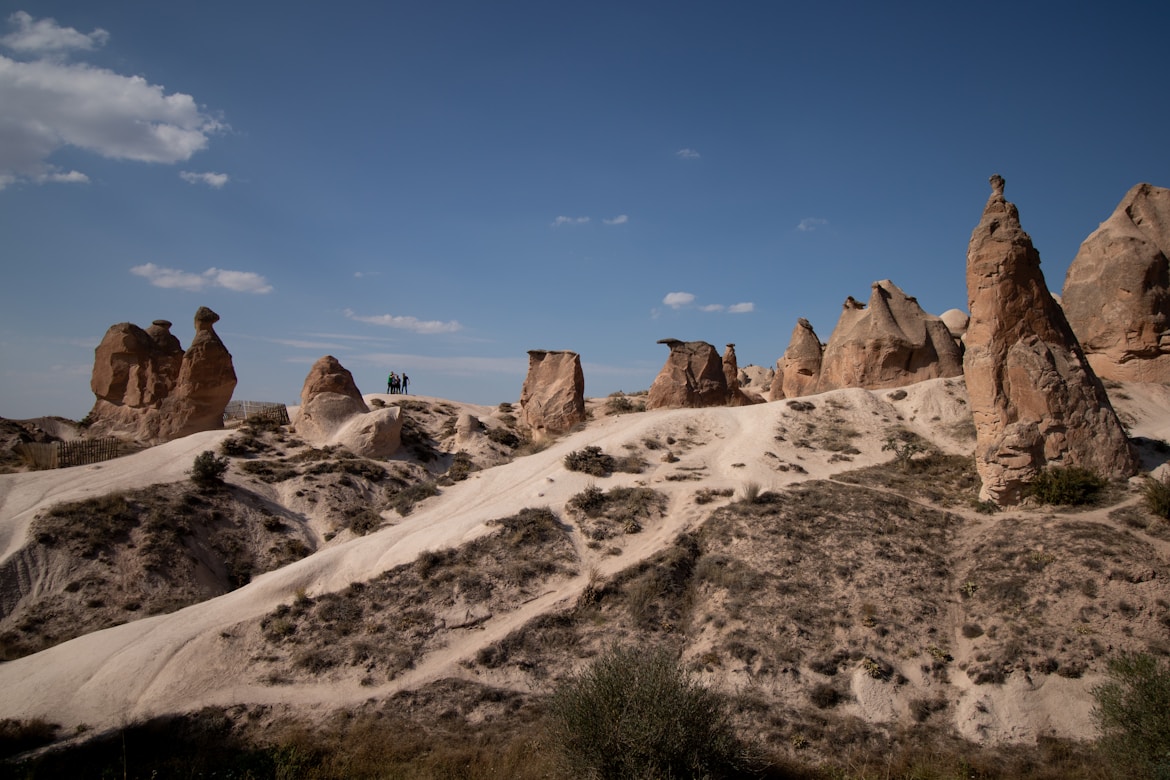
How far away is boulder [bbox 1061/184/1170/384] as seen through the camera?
2294 centimetres

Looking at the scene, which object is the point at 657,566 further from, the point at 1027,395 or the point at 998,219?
the point at 998,219

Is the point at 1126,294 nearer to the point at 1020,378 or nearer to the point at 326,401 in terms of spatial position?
the point at 1020,378

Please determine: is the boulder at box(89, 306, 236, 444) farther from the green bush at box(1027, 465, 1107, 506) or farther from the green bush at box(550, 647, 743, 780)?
the green bush at box(1027, 465, 1107, 506)

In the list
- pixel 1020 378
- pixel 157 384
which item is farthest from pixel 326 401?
pixel 1020 378

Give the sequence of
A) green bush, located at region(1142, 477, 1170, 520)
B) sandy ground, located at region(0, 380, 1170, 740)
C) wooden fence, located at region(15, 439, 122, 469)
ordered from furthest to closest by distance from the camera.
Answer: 1. wooden fence, located at region(15, 439, 122, 469)
2. green bush, located at region(1142, 477, 1170, 520)
3. sandy ground, located at region(0, 380, 1170, 740)

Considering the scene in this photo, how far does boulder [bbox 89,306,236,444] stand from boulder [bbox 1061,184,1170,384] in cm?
3276

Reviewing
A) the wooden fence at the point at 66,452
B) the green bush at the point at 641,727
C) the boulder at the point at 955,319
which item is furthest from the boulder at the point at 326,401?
the boulder at the point at 955,319

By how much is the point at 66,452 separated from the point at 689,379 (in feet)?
74.5

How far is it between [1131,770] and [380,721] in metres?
10.8

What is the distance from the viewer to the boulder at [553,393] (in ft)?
A: 87.0

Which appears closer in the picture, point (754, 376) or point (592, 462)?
point (592, 462)

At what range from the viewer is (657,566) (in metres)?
15.5

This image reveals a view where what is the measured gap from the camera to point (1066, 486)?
14.9 m

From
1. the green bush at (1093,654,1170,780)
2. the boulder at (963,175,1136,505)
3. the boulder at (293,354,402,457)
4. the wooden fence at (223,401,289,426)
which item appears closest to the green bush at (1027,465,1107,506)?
the boulder at (963,175,1136,505)
